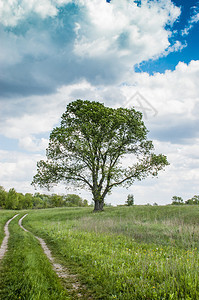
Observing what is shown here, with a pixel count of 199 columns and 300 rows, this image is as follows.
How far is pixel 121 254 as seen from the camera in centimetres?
788

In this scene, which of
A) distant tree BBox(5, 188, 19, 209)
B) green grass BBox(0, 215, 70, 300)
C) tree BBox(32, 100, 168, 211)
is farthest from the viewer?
distant tree BBox(5, 188, 19, 209)

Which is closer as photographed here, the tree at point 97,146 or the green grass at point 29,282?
the green grass at point 29,282

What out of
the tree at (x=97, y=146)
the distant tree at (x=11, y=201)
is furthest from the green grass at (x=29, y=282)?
the distant tree at (x=11, y=201)

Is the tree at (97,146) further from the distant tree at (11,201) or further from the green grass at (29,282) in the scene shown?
the distant tree at (11,201)

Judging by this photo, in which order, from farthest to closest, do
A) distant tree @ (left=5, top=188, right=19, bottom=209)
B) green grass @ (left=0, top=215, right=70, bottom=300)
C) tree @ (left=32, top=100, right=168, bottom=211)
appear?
distant tree @ (left=5, top=188, right=19, bottom=209) → tree @ (left=32, top=100, right=168, bottom=211) → green grass @ (left=0, top=215, right=70, bottom=300)

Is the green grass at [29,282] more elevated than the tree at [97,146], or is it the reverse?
the tree at [97,146]

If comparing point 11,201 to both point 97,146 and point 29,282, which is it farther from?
point 29,282

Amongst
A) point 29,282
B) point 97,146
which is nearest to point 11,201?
point 97,146

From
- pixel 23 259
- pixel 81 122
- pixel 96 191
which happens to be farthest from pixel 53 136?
pixel 23 259

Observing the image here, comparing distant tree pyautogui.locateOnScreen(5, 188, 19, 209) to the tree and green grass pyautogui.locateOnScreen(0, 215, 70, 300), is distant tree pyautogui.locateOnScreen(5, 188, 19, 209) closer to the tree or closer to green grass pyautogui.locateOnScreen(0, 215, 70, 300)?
the tree

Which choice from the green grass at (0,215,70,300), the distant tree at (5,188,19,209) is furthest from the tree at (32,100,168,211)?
the distant tree at (5,188,19,209)

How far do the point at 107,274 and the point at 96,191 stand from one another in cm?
2146

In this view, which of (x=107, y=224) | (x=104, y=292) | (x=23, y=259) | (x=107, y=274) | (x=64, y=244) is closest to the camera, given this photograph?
(x=104, y=292)

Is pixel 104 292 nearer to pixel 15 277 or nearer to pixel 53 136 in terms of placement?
pixel 15 277
